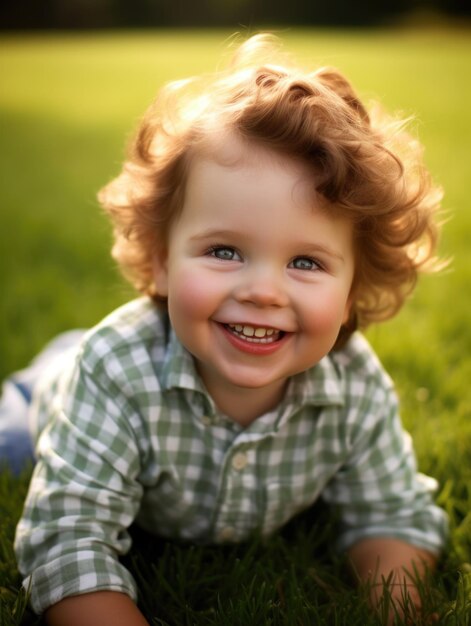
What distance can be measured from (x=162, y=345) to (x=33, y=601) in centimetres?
64

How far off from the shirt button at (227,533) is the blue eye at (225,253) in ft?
2.32

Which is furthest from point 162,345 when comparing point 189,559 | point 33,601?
point 33,601

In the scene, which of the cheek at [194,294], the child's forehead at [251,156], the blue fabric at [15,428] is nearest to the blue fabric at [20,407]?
the blue fabric at [15,428]

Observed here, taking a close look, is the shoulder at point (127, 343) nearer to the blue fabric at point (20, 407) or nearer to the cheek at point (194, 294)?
the cheek at point (194, 294)

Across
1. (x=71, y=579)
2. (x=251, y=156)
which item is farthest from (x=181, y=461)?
(x=251, y=156)

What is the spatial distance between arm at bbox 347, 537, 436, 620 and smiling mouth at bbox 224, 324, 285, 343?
590 mm

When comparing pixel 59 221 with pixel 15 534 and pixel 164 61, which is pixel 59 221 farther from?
pixel 164 61

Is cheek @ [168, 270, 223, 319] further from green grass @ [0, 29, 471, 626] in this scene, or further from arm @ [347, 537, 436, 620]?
arm @ [347, 537, 436, 620]

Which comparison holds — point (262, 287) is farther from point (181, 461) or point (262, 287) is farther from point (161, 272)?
point (181, 461)

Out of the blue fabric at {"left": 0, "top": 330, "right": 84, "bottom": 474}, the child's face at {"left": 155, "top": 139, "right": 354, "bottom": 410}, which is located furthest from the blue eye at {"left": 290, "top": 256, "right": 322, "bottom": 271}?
the blue fabric at {"left": 0, "top": 330, "right": 84, "bottom": 474}

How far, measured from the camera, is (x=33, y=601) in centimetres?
178

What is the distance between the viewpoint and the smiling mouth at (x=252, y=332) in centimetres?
175

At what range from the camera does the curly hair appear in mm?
1694

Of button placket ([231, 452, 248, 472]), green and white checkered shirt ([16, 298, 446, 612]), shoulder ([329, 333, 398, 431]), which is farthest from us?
shoulder ([329, 333, 398, 431])
